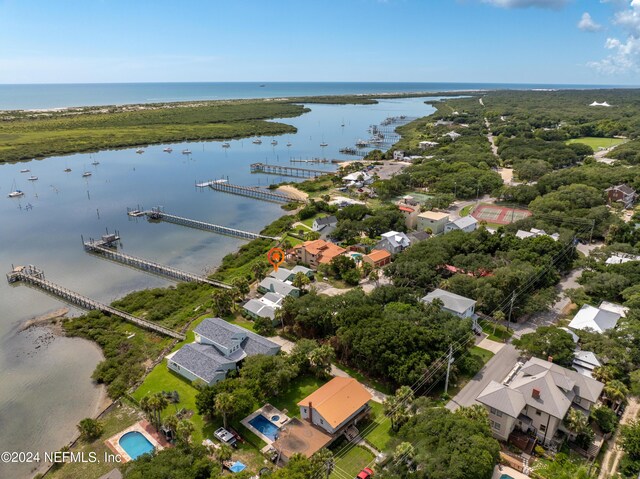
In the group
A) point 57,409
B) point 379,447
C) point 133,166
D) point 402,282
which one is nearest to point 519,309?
point 402,282

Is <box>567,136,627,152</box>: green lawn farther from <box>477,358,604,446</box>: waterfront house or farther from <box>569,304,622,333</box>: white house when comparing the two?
<box>477,358,604,446</box>: waterfront house

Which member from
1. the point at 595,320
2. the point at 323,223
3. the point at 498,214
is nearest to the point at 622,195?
the point at 498,214

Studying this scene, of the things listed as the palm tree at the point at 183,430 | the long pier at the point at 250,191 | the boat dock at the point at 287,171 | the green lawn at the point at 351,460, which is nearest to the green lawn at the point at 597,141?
the boat dock at the point at 287,171

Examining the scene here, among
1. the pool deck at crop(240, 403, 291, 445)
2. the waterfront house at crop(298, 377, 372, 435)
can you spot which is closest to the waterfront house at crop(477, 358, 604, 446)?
the waterfront house at crop(298, 377, 372, 435)

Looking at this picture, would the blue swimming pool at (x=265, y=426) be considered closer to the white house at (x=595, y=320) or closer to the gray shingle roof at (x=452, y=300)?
the gray shingle roof at (x=452, y=300)

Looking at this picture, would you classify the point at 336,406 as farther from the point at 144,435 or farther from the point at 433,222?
the point at 433,222

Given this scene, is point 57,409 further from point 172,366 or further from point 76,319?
point 76,319
